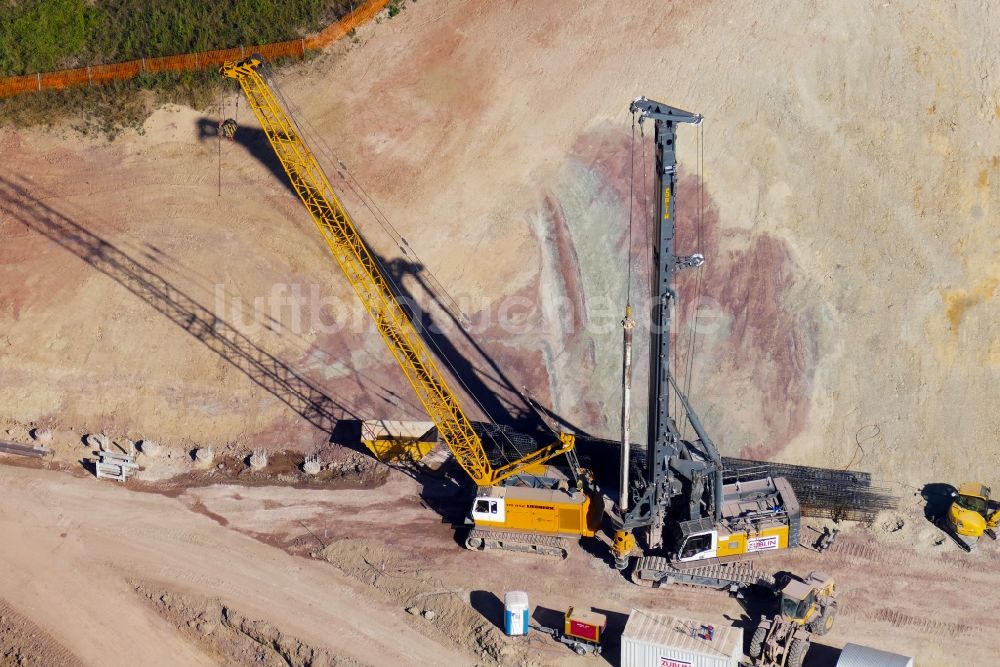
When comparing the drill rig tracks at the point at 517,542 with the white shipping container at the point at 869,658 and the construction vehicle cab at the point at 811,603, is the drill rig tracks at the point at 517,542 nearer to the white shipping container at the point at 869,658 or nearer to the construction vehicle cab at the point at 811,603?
the construction vehicle cab at the point at 811,603

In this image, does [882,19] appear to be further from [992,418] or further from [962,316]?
[992,418]

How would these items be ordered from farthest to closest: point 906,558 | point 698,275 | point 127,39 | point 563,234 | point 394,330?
point 127,39
point 563,234
point 698,275
point 394,330
point 906,558

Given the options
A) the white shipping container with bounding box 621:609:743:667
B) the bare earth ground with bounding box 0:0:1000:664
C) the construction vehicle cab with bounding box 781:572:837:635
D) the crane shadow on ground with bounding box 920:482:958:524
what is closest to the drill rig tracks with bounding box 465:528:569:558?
the bare earth ground with bounding box 0:0:1000:664

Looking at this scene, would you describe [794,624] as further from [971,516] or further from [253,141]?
[253,141]

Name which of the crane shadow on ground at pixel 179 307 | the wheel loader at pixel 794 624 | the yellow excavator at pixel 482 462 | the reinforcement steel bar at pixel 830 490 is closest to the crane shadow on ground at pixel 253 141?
the crane shadow on ground at pixel 179 307

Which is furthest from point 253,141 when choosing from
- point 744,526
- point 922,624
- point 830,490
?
point 922,624

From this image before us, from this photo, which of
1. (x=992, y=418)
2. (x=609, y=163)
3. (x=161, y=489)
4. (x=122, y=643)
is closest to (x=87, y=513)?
(x=161, y=489)

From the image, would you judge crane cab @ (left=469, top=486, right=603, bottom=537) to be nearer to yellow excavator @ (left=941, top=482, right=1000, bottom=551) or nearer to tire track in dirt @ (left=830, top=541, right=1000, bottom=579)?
tire track in dirt @ (left=830, top=541, right=1000, bottom=579)
